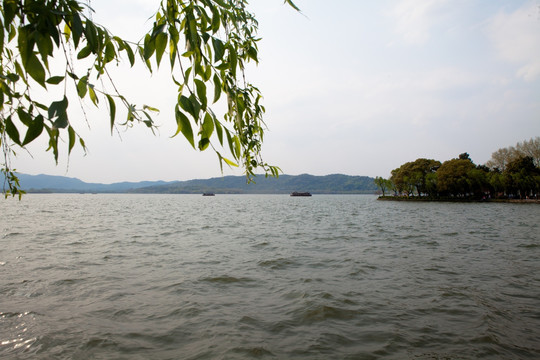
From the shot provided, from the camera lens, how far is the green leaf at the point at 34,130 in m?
1.42

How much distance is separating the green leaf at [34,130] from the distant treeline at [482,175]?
102579 millimetres

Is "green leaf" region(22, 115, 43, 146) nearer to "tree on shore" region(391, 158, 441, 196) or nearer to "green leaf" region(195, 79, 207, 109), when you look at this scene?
"green leaf" region(195, 79, 207, 109)

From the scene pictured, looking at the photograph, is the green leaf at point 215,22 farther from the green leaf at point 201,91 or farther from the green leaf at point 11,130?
the green leaf at point 11,130

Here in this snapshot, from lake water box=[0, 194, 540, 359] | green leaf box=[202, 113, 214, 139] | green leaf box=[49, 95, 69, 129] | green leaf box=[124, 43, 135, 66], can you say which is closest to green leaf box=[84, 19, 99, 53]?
green leaf box=[124, 43, 135, 66]

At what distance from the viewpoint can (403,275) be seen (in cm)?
1127

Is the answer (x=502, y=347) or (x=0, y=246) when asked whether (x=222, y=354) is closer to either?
(x=502, y=347)

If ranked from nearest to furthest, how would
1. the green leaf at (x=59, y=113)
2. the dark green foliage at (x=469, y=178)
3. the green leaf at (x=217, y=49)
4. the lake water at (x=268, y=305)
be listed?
the green leaf at (x=59, y=113)
the green leaf at (x=217, y=49)
the lake water at (x=268, y=305)
the dark green foliage at (x=469, y=178)

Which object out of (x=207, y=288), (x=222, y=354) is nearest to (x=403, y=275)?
(x=207, y=288)

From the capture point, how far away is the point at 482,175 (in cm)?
9256

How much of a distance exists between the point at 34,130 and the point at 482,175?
110619mm

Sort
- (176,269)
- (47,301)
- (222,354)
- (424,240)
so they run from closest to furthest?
1. (222,354)
2. (47,301)
3. (176,269)
4. (424,240)

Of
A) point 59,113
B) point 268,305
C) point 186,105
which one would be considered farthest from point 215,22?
point 268,305

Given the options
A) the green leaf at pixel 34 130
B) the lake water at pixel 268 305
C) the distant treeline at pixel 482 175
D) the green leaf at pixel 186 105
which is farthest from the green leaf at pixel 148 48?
the distant treeline at pixel 482 175

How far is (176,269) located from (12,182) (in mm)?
8073
